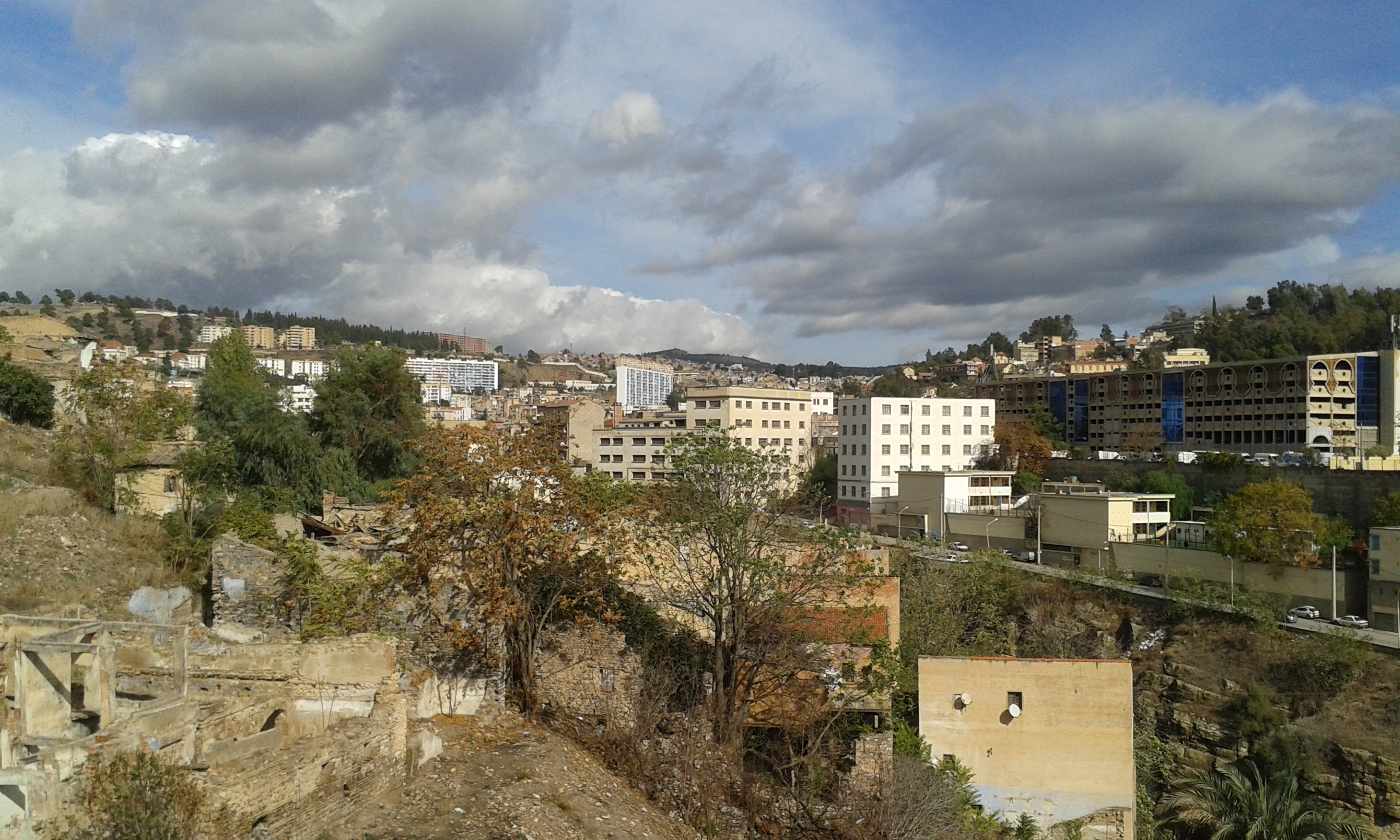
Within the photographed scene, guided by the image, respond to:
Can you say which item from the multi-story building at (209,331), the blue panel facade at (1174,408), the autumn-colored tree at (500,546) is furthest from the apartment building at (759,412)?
the multi-story building at (209,331)

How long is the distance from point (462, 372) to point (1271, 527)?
167 m

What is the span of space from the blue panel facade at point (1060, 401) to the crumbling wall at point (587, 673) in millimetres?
62737

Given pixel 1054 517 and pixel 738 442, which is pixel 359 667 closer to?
pixel 738 442

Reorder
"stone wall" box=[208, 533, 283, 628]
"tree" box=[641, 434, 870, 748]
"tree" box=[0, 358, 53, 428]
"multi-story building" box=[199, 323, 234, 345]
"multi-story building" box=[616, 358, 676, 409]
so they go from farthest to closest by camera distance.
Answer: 1. "multi-story building" box=[199, 323, 234, 345]
2. "multi-story building" box=[616, 358, 676, 409]
3. "tree" box=[0, 358, 53, 428]
4. "tree" box=[641, 434, 870, 748]
5. "stone wall" box=[208, 533, 283, 628]

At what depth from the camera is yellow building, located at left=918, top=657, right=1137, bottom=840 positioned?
1462cm

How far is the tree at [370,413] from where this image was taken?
84.7 ft

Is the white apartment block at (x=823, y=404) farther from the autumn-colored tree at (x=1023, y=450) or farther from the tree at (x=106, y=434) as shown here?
the tree at (x=106, y=434)

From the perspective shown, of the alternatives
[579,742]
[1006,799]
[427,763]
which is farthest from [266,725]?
[1006,799]

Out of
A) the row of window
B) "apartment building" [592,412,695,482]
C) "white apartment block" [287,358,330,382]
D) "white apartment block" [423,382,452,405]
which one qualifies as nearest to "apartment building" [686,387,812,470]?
"apartment building" [592,412,695,482]

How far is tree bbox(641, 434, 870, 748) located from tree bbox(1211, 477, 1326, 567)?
76.4ft

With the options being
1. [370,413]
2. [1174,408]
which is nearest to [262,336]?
[1174,408]

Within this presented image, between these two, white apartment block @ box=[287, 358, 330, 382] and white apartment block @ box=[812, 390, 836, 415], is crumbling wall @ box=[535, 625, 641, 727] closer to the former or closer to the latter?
white apartment block @ box=[812, 390, 836, 415]

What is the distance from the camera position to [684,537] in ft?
45.2

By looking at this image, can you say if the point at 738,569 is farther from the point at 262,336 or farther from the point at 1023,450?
the point at 262,336
